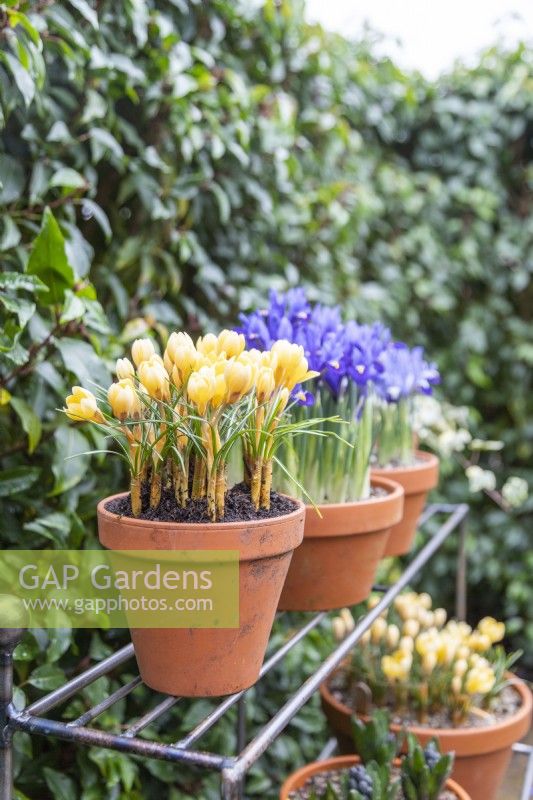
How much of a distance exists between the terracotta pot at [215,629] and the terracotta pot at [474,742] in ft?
2.12

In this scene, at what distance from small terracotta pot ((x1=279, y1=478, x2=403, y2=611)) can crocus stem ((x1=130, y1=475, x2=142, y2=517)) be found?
0.29 m

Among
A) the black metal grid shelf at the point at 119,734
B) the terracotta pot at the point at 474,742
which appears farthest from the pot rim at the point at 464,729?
the black metal grid shelf at the point at 119,734

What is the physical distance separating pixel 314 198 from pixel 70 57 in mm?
832

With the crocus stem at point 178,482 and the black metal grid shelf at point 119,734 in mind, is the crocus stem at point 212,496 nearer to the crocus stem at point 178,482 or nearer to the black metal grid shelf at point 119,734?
the crocus stem at point 178,482

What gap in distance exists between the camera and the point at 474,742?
1270 millimetres

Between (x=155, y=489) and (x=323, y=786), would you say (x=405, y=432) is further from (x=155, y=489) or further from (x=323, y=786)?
(x=155, y=489)

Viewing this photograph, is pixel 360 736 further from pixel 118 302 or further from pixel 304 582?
pixel 118 302

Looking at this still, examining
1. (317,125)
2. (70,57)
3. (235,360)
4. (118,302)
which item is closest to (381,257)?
A: (317,125)

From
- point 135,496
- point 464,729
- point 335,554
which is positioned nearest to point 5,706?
point 135,496

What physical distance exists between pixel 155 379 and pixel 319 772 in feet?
→ 2.72

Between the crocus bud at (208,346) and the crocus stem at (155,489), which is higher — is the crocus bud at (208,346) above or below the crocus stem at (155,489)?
above

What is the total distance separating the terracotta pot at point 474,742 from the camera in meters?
1.27

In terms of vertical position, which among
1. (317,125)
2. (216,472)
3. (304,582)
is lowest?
(304,582)

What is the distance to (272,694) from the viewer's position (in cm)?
154
